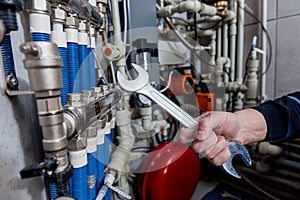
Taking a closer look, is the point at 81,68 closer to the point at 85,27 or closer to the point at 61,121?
the point at 85,27

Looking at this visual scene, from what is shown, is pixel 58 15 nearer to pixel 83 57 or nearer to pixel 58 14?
pixel 58 14

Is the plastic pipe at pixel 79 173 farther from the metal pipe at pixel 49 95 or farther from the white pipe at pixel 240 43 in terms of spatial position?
the white pipe at pixel 240 43

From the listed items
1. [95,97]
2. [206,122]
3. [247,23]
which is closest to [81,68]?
[95,97]

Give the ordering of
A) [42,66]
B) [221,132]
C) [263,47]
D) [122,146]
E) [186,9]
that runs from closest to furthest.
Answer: [42,66] → [221,132] → [122,146] → [186,9] → [263,47]

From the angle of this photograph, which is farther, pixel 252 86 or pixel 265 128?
pixel 252 86

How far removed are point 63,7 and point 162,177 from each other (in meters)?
0.64

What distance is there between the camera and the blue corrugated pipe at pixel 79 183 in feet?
1.24

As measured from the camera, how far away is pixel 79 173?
38 cm

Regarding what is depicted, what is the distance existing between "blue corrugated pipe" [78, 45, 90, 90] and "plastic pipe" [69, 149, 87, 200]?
148mm

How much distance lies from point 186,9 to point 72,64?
0.73 meters

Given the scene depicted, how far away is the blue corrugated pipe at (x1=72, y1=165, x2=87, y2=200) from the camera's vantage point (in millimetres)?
377

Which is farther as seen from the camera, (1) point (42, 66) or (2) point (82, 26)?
(2) point (82, 26)

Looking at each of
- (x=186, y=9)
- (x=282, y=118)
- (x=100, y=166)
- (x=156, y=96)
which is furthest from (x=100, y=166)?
(x=186, y=9)

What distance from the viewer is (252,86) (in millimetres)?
1126
